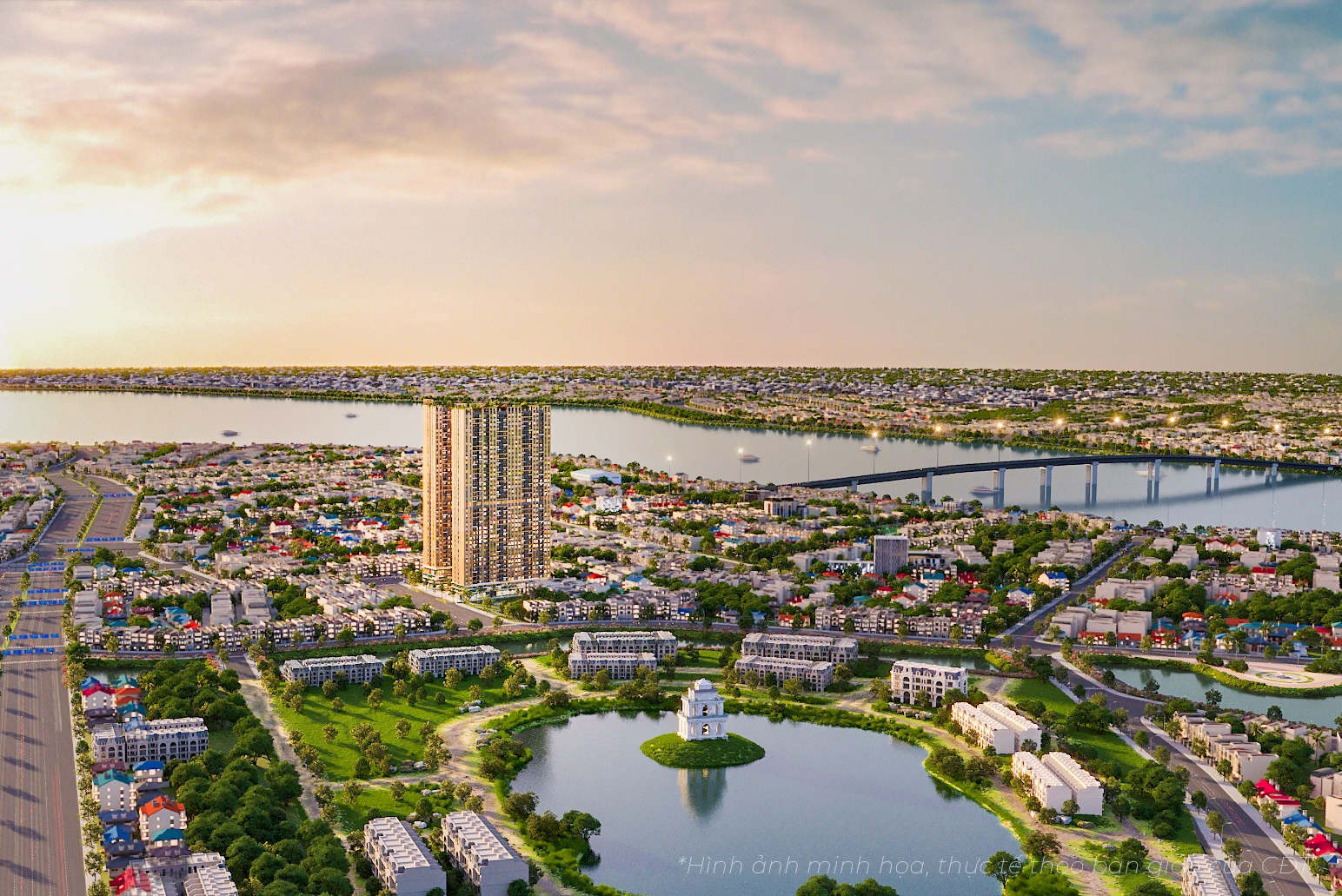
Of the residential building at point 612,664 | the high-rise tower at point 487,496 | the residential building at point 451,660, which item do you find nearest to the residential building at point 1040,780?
the residential building at point 612,664

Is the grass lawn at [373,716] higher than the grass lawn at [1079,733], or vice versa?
the grass lawn at [1079,733]

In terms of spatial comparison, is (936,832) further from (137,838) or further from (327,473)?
(327,473)

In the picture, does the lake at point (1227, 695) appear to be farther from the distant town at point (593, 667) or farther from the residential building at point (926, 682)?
the residential building at point (926, 682)

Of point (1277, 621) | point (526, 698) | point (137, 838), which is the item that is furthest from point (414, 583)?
point (1277, 621)

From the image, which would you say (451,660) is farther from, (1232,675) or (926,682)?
(1232,675)

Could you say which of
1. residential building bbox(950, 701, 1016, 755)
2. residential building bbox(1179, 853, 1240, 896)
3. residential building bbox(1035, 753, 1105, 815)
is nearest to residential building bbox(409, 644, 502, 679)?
residential building bbox(950, 701, 1016, 755)

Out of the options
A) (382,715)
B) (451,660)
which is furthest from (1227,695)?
(382,715)

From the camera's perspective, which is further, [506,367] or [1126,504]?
[506,367]
